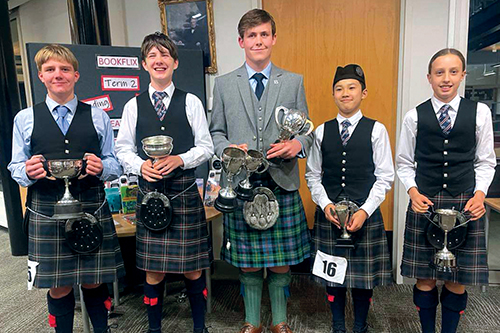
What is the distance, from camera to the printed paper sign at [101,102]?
7.45 ft

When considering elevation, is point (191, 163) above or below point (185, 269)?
above

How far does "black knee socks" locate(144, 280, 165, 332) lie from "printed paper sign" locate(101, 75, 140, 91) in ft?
4.29

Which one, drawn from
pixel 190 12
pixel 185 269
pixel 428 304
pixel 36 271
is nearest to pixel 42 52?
pixel 36 271

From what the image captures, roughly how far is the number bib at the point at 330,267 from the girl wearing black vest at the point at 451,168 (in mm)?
326

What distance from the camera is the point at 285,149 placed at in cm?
152

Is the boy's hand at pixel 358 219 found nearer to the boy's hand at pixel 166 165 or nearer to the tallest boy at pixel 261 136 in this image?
the tallest boy at pixel 261 136

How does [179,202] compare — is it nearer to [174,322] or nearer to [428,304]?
[174,322]

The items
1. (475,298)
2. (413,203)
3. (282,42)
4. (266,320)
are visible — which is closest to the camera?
(413,203)

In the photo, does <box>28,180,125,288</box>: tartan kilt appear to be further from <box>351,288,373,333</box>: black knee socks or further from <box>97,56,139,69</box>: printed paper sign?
<box>351,288,373,333</box>: black knee socks

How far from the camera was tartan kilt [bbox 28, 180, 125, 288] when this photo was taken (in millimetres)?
1534

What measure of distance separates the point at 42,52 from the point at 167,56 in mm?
516

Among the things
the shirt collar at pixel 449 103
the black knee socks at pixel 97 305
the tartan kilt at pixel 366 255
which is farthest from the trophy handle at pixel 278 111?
the black knee socks at pixel 97 305

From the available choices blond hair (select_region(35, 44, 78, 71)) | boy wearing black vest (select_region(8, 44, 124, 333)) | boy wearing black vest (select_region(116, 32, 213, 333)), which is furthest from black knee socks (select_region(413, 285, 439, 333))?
blond hair (select_region(35, 44, 78, 71))

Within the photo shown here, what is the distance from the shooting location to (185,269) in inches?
64.3
